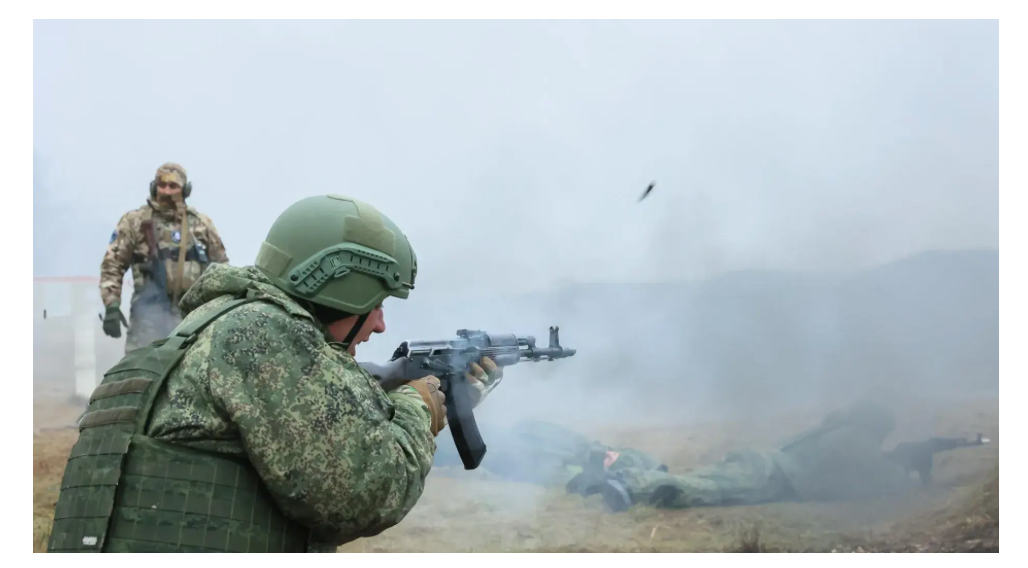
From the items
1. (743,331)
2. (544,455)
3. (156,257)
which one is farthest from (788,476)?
(156,257)

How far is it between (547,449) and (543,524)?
107cm

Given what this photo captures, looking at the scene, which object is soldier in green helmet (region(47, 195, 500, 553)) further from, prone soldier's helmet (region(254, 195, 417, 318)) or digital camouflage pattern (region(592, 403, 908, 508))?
digital camouflage pattern (region(592, 403, 908, 508))

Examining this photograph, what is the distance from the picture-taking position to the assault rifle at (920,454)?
6391 mm

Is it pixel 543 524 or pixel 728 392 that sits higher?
pixel 728 392

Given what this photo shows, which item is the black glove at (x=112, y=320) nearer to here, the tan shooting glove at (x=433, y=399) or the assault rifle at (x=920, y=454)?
the tan shooting glove at (x=433, y=399)

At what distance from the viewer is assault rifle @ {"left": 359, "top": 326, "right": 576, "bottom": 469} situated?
3135 millimetres

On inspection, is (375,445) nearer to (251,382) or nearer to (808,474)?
(251,382)

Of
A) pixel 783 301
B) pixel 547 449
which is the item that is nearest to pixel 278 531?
pixel 547 449

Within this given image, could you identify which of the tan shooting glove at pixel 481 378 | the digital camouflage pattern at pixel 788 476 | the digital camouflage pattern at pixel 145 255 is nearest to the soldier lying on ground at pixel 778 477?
the digital camouflage pattern at pixel 788 476

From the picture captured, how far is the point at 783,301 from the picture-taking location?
855 cm

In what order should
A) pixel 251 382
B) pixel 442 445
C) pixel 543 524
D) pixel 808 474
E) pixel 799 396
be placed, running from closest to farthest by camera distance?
pixel 251 382, pixel 543 524, pixel 808 474, pixel 442 445, pixel 799 396

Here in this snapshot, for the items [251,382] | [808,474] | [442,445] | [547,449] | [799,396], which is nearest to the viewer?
[251,382]

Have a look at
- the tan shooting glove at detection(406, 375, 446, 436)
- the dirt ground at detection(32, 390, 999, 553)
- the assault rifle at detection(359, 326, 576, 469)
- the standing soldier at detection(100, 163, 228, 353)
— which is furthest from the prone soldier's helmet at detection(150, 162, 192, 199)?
the tan shooting glove at detection(406, 375, 446, 436)

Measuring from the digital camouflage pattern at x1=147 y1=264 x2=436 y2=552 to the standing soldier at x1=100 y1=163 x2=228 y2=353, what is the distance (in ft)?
15.0
